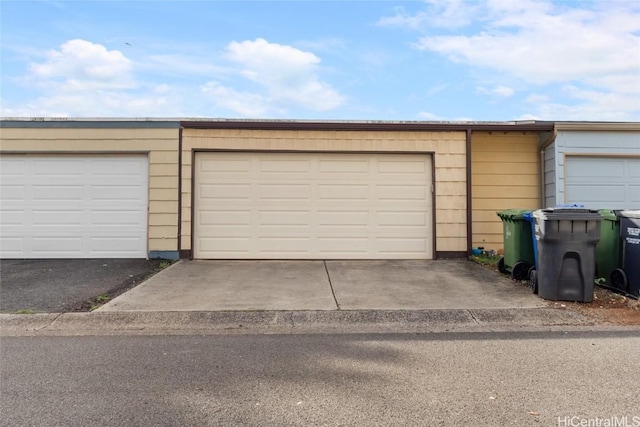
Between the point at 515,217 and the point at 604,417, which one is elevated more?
the point at 515,217

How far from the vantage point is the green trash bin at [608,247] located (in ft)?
22.8

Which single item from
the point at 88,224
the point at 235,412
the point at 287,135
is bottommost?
the point at 235,412

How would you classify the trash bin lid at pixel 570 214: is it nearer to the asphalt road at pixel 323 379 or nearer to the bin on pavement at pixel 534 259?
the bin on pavement at pixel 534 259

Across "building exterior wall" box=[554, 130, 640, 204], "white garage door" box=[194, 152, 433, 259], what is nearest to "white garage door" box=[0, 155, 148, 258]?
"white garage door" box=[194, 152, 433, 259]

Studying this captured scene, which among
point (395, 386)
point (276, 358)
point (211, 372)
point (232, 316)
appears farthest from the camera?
point (232, 316)

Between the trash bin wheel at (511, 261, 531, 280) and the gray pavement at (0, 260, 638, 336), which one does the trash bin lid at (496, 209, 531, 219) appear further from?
the gray pavement at (0, 260, 638, 336)

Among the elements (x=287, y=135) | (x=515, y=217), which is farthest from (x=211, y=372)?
(x=287, y=135)

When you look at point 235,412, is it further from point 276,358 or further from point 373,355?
point 373,355

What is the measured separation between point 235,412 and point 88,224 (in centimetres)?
841

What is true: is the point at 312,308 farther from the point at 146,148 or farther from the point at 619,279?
the point at 146,148

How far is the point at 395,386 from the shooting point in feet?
12.0

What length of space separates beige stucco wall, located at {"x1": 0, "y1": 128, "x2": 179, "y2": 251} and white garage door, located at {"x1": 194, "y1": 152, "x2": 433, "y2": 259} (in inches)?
22.2

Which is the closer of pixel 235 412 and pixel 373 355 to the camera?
pixel 235 412

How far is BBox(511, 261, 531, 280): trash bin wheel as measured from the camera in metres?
7.58
